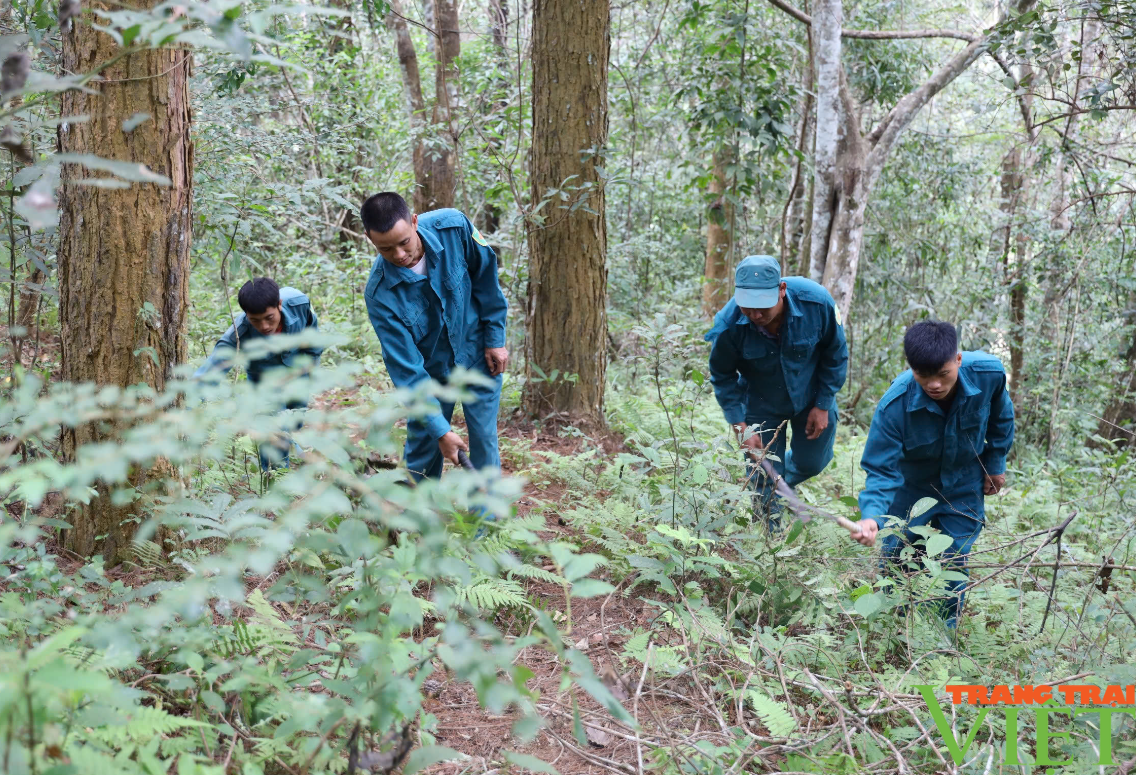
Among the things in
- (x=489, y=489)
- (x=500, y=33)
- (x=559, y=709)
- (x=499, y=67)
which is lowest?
(x=559, y=709)

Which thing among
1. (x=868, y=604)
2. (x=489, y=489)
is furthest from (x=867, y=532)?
(x=489, y=489)

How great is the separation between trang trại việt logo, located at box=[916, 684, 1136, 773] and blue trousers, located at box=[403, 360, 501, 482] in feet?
8.04

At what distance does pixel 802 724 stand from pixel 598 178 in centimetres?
413

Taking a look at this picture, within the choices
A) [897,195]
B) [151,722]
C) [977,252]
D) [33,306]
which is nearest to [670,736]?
[151,722]

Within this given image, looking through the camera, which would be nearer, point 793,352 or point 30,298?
point 30,298

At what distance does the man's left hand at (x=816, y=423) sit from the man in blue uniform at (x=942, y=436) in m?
0.58

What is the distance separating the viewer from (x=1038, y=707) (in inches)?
107

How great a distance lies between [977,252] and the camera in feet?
42.1

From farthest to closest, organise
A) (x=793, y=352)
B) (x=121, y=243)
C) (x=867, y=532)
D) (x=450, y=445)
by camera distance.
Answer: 1. (x=793, y=352)
2. (x=450, y=445)
3. (x=867, y=532)
4. (x=121, y=243)

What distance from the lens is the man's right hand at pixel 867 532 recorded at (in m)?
3.56

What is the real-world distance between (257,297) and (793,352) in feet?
10.5

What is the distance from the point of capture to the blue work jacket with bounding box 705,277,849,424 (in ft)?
15.1

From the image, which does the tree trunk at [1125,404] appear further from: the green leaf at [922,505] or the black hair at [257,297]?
the black hair at [257,297]

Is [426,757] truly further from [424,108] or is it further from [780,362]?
[424,108]
